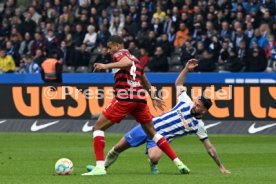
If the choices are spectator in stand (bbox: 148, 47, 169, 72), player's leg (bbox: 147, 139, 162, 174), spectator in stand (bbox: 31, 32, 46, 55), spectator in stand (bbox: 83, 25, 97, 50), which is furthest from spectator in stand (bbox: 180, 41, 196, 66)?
player's leg (bbox: 147, 139, 162, 174)

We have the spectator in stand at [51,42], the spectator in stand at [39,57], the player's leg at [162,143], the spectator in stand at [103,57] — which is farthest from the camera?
the spectator in stand at [51,42]

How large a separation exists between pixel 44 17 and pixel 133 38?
5.40 m

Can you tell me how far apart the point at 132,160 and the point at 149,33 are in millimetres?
14681

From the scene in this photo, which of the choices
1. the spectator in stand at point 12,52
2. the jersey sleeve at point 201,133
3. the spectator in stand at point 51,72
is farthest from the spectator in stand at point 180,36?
the jersey sleeve at point 201,133

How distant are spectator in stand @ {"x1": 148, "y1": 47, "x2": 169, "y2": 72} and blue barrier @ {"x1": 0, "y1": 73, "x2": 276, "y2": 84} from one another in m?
1.20

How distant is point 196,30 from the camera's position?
30266mm

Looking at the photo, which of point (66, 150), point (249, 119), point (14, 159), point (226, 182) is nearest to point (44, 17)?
point (249, 119)

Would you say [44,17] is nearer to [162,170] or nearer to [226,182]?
[162,170]

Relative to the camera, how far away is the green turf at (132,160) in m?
12.3

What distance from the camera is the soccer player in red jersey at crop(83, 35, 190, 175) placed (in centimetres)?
1290

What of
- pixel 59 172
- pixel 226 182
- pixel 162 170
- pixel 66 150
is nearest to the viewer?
pixel 226 182

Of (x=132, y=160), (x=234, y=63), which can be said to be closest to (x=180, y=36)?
(x=234, y=63)

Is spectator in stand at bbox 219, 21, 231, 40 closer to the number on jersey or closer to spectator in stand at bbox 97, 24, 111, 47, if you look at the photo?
spectator in stand at bbox 97, 24, 111, 47

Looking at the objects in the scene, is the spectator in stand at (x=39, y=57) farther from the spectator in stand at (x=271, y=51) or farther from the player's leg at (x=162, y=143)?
the player's leg at (x=162, y=143)
